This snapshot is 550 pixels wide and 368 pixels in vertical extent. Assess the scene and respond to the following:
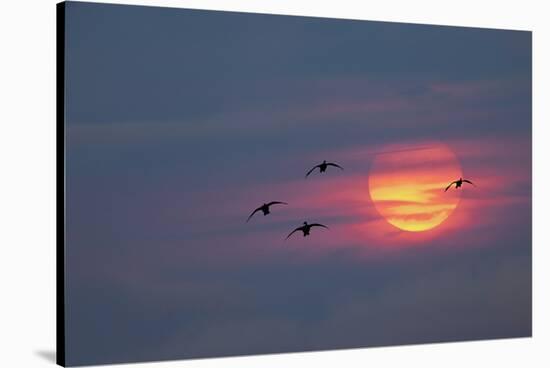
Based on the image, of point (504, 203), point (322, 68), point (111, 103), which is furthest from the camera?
point (504, 203)

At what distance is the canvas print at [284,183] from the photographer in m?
8.61

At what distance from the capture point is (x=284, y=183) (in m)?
9.15

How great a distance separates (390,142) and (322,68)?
79cm

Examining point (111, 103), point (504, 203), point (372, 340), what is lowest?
point (372, 340)

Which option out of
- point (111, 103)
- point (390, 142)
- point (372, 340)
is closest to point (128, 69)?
point (111, 103)

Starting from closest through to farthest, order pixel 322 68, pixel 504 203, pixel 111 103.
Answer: pixel 111 103
pixel 322 68
pixel 504 203

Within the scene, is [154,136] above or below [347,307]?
above

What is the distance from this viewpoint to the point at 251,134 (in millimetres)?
9055

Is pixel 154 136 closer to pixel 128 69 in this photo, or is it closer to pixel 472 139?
pixel 128 69

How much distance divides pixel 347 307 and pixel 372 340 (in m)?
0.35

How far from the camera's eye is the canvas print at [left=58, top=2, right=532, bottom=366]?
28.2ft

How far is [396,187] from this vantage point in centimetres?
953

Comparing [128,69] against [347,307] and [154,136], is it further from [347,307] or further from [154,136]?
[347,307]

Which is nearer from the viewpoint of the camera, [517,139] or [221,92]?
[221,92]
